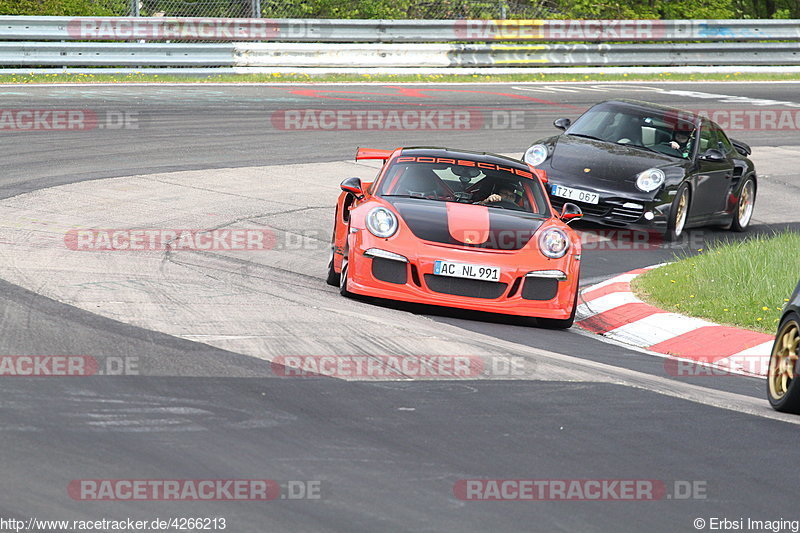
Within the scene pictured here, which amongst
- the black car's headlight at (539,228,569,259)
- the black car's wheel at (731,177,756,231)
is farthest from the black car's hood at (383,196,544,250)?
the black car's wheel at (731,177,756,231)

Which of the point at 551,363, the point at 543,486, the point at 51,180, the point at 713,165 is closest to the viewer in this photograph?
the point at 543,486

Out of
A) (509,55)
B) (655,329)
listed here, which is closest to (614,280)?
(655,329)

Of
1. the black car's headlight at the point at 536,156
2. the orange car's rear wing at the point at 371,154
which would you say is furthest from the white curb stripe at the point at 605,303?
the black car's headlight at the point at 536,156

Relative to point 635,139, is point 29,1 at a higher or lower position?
higher

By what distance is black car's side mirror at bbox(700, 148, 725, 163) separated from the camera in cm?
1340

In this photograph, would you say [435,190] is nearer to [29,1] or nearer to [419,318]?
[419,318]

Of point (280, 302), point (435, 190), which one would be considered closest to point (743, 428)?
point (280, 302)

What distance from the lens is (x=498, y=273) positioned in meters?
8.41

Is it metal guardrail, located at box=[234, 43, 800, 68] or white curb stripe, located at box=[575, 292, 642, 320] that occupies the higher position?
metal guardrail, located at box=[234, 43, 800, 68]

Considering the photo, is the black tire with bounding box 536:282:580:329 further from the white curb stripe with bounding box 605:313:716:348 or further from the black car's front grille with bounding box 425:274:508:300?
the black car's front grille with bounding box 425:274:508:300

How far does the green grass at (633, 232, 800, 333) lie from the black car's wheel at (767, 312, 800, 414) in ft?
7.39

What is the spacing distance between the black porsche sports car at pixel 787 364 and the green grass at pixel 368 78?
55.5ft

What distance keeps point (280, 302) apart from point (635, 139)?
708 centimetres

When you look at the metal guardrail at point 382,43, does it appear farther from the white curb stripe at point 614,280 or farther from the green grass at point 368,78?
the white curb stripe at point 614,280
